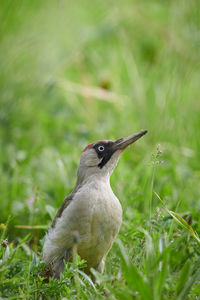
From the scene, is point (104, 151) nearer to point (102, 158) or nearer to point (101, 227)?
point (102, 158)

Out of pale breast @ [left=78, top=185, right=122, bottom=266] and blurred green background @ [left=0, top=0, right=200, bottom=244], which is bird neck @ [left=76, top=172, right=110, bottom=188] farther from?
blurred green background @ [left=0, top=0, right=200, bottom=244]

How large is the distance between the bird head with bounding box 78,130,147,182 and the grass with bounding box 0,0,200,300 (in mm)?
309

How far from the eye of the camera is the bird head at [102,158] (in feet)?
11.4

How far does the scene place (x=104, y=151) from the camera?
11.5 ft

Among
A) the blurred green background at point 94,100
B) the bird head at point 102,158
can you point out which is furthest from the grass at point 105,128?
the bird head at point 102,158

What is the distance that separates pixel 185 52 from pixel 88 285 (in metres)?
3.07

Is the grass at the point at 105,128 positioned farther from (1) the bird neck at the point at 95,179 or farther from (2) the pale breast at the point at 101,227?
(1) the bird neck at the point at 95,179

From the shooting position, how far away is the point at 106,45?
810cm

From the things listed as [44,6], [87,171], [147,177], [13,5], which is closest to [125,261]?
[87,171]

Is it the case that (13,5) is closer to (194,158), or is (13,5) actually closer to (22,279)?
(194,158)

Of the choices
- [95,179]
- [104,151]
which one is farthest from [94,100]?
[95,179]

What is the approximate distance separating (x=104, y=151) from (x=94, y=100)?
11.0 ft

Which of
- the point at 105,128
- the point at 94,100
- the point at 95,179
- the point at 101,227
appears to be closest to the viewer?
the point at 101,227

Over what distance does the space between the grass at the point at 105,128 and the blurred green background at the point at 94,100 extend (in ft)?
0.05
